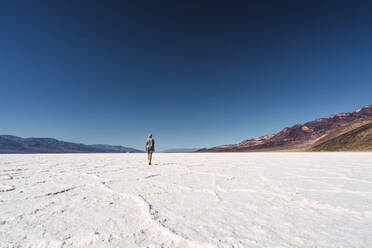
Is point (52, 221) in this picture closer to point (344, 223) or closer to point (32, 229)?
point (32, 229)

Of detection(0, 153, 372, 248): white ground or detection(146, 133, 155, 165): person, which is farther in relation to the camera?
detection(146, 133, 155, 165): person

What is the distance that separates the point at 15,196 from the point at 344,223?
3606 millimetres

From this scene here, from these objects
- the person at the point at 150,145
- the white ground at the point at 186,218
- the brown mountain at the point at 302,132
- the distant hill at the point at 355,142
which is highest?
the brown mountain at the point at 302,132

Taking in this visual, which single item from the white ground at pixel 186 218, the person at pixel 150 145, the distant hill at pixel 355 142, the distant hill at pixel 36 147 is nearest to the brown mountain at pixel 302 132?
the distant hill at pixel 355 142

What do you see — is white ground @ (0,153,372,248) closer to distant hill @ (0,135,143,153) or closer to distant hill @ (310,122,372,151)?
distant hill @ (310,122,372,151)

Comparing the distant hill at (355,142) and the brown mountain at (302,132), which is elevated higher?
the brown mountain at (302,132)

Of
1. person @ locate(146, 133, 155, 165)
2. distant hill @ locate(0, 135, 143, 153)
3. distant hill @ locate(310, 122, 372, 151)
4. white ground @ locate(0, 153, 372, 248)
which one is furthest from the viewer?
distant hill @ locate(0, 135, 143, 153)

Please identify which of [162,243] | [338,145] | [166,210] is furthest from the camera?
[338,145]

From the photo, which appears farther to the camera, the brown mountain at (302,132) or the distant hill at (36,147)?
the distant hill at (36,147)

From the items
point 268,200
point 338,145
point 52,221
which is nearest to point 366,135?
point 338,145

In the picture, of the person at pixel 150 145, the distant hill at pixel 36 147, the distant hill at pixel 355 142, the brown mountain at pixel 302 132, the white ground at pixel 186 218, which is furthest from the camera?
the distant hill at pixel 36 147

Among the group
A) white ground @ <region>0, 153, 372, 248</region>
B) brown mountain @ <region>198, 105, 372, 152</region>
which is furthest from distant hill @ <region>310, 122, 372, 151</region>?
white ground @ <region>0, 153, 372, 248</region>

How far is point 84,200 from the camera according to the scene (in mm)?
1937

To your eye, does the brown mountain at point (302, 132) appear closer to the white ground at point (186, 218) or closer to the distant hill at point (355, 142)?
the distant hill at point (355, 142)
